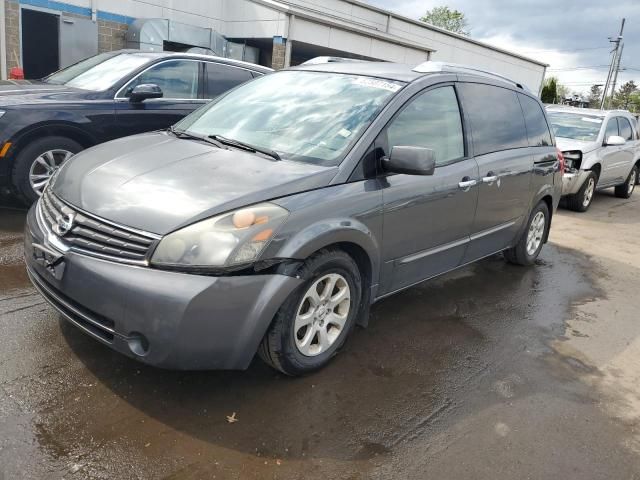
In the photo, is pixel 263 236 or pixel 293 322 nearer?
pixel 263 236

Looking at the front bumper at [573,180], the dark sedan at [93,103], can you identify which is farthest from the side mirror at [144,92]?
the front bumper at [573,180]

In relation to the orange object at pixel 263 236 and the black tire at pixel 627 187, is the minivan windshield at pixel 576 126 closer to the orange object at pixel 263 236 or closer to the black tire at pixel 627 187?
the black tire at pixel 627 187

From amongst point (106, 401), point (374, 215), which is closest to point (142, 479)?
point (106, 401)

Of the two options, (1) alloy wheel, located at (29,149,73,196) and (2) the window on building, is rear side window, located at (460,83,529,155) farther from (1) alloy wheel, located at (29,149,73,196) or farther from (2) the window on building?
(1) alloy wheel, located at (29,149,73,196)

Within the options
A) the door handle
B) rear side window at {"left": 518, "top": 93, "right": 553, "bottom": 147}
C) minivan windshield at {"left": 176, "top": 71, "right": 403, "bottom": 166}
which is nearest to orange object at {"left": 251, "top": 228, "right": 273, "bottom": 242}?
minivan windshield at {"left": 176, "top": 71, "right": 403, "bottom": 166}

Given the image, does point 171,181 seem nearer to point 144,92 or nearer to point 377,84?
point 377,84

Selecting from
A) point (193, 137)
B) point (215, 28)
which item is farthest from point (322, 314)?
point (215, 28)

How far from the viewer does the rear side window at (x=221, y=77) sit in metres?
6.72

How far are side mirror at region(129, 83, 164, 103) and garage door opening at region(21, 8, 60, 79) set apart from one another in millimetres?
9989

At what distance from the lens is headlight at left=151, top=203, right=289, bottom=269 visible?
2590 mm

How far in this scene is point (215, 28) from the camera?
18703 millimetres

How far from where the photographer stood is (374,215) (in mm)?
3320

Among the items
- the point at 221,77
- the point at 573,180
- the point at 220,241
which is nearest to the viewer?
the point at 220,241

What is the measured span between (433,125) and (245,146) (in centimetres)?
135
